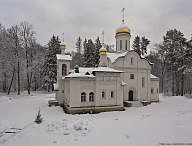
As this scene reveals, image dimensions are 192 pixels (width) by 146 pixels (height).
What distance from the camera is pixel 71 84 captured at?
13.2 metres

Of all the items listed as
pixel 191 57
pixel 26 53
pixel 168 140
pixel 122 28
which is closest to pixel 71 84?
pixel 168 140

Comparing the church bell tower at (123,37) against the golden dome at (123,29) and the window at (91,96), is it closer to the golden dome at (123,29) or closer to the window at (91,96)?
the golden dome at (123,29)

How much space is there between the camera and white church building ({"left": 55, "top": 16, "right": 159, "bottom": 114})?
13570 mm

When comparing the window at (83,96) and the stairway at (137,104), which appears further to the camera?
the stairway at (137,104)

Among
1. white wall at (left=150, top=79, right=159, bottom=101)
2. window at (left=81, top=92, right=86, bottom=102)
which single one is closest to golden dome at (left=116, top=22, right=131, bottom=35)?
white wall at (left=150, top=79, right=159, bottom=101)

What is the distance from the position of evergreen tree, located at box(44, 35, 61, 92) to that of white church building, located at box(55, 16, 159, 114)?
12.2 m

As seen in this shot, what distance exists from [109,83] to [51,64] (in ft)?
62.8

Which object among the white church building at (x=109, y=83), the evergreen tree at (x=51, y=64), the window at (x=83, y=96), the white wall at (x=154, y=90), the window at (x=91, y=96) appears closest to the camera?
the white church building at (x=109, y=83)

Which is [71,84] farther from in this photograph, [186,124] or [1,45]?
A: [1,45]

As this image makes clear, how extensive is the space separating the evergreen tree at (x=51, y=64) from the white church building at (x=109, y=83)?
1223 cm

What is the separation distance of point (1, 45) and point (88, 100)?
17.1 m

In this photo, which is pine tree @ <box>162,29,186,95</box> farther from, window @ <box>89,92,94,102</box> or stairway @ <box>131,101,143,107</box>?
window @ <box>89,92,94,102</box>

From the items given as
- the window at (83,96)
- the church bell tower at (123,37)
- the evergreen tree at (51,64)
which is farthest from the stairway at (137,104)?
the evergreen tree at (51,64)

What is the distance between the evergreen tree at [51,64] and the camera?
94.5 feet
